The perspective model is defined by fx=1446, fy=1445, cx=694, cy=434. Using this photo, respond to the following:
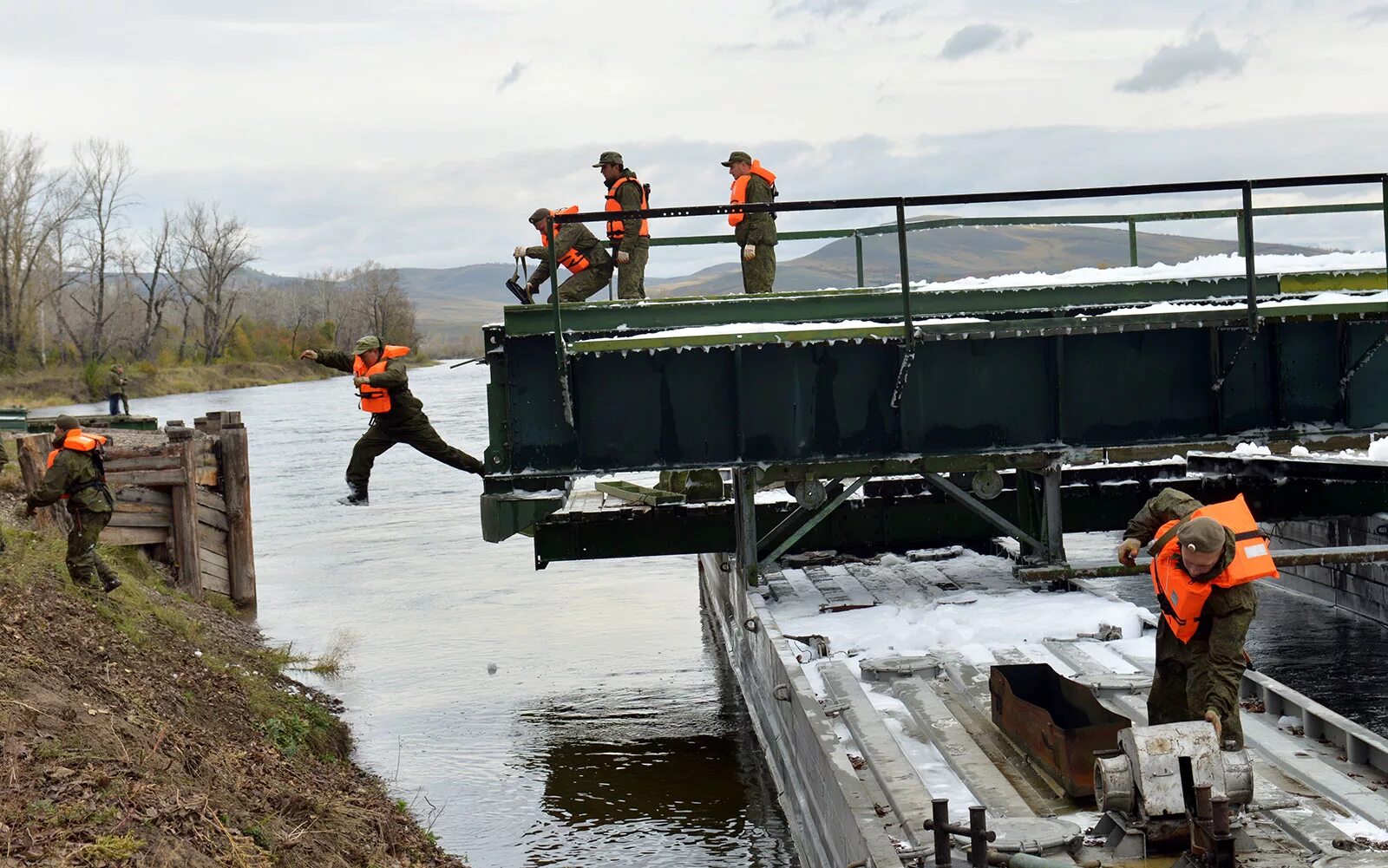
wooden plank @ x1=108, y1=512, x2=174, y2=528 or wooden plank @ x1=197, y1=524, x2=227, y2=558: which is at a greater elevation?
wooden plank @ x1=108, y1=512, x2=174, y2=528

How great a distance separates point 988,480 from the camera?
467 inches

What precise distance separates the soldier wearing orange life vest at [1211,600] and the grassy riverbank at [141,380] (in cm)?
6493

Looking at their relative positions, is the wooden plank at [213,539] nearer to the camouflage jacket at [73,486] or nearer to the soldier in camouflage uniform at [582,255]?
the camouflage jacket at [73,486]

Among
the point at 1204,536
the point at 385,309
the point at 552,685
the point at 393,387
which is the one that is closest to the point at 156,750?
the point at 393,387

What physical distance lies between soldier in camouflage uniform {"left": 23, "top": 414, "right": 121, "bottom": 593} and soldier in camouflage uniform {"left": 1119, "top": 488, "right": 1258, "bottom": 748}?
974 centimetres

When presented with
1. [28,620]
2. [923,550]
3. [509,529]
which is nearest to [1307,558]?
[923,550]

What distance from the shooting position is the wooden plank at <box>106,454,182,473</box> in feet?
55.5

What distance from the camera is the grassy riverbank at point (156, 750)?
7.12 metres

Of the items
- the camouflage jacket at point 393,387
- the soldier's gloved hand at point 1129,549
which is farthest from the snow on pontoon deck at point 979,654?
the camouflage jacket at point 393,387

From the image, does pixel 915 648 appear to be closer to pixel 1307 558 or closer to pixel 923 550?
pixel 1307 558

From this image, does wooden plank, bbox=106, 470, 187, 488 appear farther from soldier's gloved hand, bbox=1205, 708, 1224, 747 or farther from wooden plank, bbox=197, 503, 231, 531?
soldier's gloved hand, bbox=1205, 708, 1224, 747

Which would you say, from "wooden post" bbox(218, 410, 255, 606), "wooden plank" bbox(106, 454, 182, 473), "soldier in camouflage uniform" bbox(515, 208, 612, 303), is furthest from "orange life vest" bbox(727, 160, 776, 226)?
"wooden post" bbox(218, 410, 255, 606)

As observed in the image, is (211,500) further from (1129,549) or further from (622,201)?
(1129,549)

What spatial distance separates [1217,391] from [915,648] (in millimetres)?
2993
